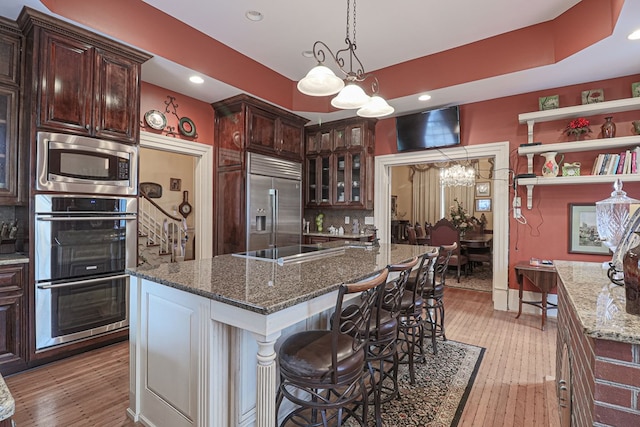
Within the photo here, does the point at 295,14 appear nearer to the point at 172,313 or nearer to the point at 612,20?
the point at 612,20

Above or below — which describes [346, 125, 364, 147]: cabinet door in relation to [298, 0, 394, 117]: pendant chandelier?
above

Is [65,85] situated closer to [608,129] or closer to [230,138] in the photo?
[230,138]

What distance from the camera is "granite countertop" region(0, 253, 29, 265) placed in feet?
7.58

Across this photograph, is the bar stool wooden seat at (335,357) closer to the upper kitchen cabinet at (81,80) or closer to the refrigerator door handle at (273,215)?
the upper kitchen cabinet at (81,80)

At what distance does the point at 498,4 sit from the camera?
2.81m

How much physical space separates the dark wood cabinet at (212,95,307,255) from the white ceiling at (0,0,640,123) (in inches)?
11.6

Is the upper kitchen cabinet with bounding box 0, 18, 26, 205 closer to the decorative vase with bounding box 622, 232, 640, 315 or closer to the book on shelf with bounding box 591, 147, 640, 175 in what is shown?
the decorative vase with bounding box 622, 232, 640, 315

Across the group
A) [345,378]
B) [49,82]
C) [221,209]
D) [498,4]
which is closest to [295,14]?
[498,4]

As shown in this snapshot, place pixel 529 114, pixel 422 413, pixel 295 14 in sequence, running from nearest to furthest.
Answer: pixel 422 413
pixel 295 14
pixel 529 114

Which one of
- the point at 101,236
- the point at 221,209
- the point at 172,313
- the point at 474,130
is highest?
the point at 474,130

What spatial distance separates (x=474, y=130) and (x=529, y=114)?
26.8 inches

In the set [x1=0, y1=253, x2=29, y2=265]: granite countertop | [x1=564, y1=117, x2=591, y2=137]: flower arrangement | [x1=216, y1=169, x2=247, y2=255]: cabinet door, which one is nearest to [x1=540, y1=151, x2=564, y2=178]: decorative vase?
[x1=564, y1=117, x2=591, y2=137]: flower arrangement

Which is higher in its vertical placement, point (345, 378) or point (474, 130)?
point (474, 130)

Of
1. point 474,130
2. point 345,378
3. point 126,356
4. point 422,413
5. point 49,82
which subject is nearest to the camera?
point 345,378
